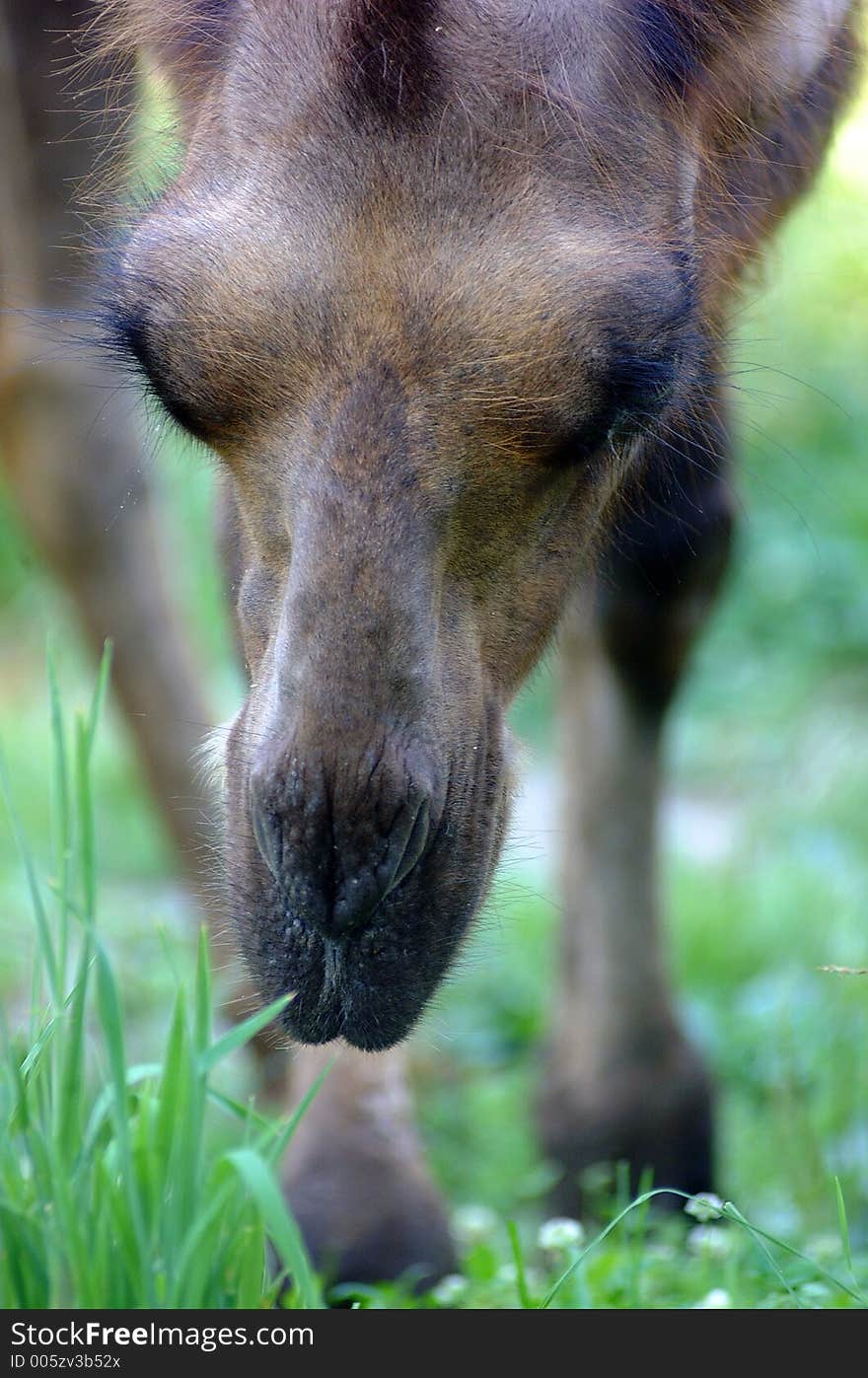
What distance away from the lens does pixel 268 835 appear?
2238mm

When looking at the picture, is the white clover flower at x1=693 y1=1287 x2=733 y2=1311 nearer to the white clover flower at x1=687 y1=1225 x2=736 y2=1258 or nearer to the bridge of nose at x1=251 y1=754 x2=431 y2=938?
the white clover flower at x1=687 y1=1225 x2=736 y2=1258

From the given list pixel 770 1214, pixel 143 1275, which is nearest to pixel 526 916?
pixel 770 1214

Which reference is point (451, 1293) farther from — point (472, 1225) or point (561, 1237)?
point (472, 1225)

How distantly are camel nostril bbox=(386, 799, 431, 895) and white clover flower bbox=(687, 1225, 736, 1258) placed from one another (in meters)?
1.02

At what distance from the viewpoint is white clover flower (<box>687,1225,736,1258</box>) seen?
2.83 meters

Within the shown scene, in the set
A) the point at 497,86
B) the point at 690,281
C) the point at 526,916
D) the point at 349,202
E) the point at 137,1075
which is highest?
the point at 497,86

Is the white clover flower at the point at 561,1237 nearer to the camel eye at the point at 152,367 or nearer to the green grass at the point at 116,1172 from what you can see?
the green grass at the point at 116,1172

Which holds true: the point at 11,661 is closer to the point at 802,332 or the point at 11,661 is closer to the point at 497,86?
the point at 802,332

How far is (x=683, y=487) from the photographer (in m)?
3.70

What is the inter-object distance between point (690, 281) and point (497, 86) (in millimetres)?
429

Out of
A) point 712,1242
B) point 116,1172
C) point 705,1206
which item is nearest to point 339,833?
point 116,1172

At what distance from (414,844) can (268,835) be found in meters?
0.20

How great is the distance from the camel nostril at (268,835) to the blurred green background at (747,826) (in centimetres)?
40
